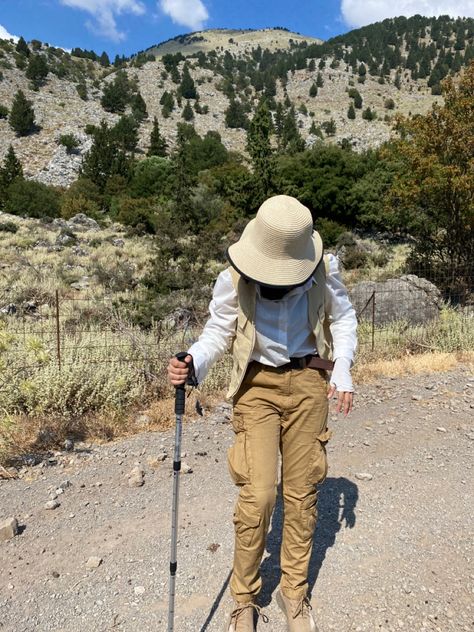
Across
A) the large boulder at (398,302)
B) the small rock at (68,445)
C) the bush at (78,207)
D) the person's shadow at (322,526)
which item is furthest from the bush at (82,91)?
the person's shadow at (322,526)

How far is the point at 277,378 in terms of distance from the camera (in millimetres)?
2195

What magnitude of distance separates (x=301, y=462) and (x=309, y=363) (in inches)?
18.0

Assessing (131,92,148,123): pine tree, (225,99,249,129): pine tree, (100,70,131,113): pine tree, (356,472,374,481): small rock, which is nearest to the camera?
(356,472,374,481): small rock

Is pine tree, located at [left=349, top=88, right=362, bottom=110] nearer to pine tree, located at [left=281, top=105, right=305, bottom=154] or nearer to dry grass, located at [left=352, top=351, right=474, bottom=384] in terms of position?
pine tree, located at [left=281, top=105, right=305, bottom=154]

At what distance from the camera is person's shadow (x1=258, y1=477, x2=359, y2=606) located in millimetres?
2604

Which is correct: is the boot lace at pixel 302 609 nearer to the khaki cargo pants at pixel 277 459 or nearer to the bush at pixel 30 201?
the khaki cargo pants at pixel 277 459

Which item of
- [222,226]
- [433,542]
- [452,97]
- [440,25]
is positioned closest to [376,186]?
[222,226]

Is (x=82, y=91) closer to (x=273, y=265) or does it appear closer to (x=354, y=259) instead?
(x=354, y=259)

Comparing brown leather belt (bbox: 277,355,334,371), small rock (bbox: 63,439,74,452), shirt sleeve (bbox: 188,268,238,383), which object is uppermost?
shirt sleeve (bbox: 188,268,238,383)

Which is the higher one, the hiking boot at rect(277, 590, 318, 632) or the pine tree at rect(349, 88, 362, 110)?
the pine tree at rect(349, 88, 362, 110)

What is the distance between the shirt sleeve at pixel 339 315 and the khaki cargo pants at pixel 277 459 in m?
0.17

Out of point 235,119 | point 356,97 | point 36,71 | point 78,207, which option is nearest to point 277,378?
point 78,207

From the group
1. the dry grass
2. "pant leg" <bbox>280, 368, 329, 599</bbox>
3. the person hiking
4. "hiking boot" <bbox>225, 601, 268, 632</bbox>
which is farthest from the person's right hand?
the dry grass

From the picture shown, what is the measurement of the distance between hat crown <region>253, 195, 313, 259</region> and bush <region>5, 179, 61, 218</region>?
28468mm
